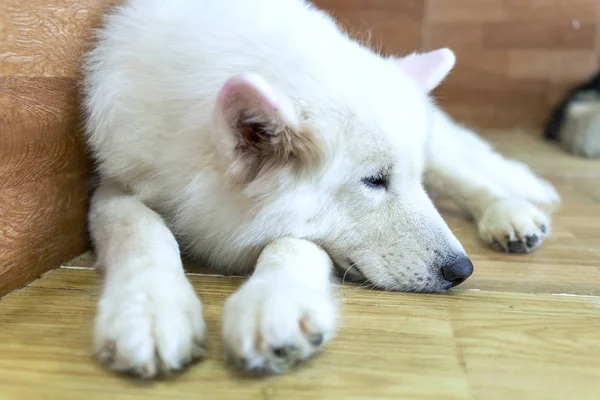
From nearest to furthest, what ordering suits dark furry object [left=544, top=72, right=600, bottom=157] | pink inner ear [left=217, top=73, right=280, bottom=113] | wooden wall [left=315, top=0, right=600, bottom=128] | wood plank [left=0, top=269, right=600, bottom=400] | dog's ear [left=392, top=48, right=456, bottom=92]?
1. wood plank [left=0, top=269, right=600, bottom=400]
2. pink inner ear [left=217, top=73, right=280, bottom=113]
3. dog's ear [left=392, top=48, right=456, bottom=92]
4. dark furry object [left=544, top=72, right=600, bottom=157]
5. wooden wall [left=315, top=0, right=600, bottom=128]

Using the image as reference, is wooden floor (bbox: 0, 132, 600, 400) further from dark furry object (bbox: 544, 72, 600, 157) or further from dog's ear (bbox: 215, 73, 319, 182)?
dark furry object (bbox: 544, 72, 600, 157)

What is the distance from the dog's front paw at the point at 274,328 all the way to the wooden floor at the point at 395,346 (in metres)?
0.03

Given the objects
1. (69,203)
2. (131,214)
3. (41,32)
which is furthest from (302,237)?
A: (41,32)

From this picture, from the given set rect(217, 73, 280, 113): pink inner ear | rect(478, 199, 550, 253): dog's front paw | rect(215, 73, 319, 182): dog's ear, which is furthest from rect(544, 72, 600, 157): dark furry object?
rect(217, 73, 280, 113): pink inner ear

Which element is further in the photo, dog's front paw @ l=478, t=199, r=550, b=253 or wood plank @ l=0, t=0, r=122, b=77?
dog's front paw @ l=478, t=199, r=550, b=253

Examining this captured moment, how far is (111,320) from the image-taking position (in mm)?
899

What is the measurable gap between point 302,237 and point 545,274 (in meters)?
0.62

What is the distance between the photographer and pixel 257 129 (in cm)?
108

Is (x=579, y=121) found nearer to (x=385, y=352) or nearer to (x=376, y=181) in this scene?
(x=376, y=181)

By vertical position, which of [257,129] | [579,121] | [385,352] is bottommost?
[579,121]

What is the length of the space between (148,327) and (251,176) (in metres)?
0.38

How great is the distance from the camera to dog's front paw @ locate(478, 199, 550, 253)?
154cm

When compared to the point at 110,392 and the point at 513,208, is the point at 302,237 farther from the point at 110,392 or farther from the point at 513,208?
the point at 513,208

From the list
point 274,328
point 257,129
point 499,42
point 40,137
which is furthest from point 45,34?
point 499,42
